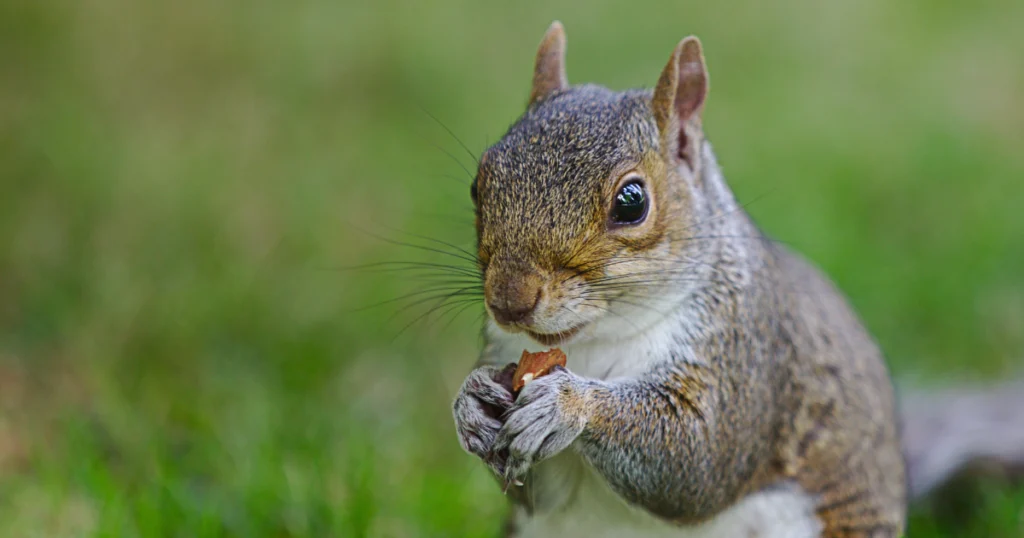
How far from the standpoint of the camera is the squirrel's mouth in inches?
92.4

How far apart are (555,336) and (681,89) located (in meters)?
0.69

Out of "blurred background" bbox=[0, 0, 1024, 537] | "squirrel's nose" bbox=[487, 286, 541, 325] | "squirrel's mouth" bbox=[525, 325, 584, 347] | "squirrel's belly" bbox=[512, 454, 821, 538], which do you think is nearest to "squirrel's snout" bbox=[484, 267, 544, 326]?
"squirrel's nose" bbox=[487, 286, 541, 325]

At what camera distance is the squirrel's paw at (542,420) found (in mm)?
2271

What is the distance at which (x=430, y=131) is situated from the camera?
6.34 m

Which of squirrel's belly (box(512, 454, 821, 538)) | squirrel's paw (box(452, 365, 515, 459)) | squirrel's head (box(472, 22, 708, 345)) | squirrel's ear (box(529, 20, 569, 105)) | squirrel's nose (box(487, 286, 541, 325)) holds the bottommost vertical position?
squirrel's belly (box(512, 454, 821, 538))

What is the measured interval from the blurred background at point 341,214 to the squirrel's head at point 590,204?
64 cm

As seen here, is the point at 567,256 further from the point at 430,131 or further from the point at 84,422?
the point at 430,131

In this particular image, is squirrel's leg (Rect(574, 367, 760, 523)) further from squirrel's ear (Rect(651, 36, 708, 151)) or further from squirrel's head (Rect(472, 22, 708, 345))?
squirrel's ear (Rect(651, 36, 708, 151))

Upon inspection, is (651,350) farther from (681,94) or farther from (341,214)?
(341,214)

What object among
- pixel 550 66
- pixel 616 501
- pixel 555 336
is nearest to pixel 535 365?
pixel 555 336

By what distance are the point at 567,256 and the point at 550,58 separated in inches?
30.0

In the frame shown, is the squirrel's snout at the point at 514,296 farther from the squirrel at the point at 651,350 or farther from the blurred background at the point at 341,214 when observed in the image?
the blurred background at the point at 341,214

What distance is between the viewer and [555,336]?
2371 millimetres

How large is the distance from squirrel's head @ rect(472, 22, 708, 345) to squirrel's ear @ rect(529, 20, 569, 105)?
6.9 inches
